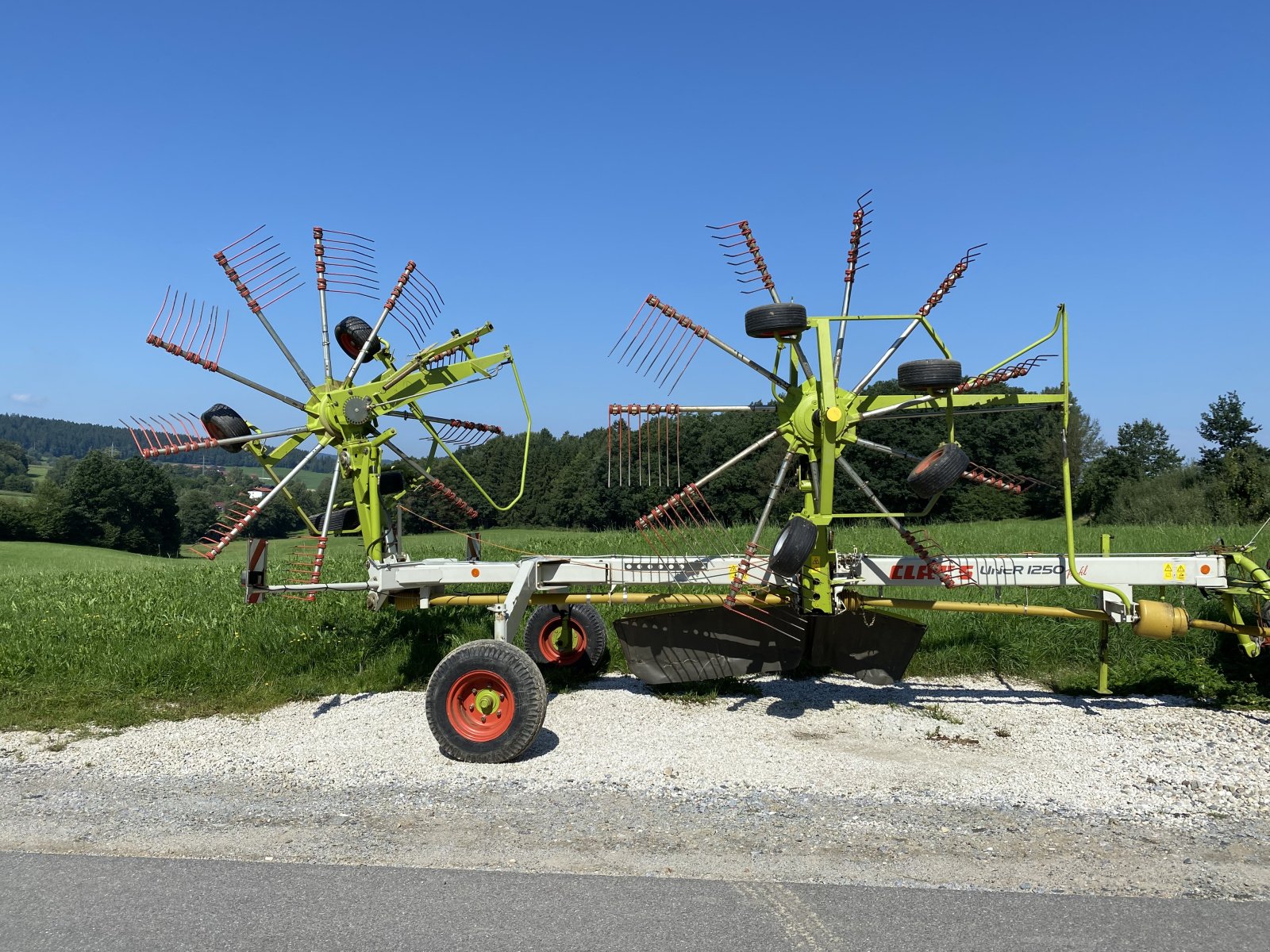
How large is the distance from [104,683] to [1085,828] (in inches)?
301

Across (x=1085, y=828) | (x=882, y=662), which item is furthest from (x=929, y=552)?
(x=1085, y=828)

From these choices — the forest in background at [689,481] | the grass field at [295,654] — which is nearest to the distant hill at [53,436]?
the forest in background at [689,481]

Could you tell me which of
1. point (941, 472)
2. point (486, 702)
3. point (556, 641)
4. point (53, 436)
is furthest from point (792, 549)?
point (53, 436)

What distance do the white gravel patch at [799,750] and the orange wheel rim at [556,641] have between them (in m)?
0.75

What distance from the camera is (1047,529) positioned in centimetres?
1723

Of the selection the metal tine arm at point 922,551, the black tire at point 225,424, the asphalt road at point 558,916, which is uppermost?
the black tire at point 225,424

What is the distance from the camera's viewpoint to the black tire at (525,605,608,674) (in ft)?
28.9

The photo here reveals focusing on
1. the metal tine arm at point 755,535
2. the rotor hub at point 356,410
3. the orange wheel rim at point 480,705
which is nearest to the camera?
the orange wheel rim at point 480,705

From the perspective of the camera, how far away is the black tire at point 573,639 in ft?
28.9

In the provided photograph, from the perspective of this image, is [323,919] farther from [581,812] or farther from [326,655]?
[326,655]

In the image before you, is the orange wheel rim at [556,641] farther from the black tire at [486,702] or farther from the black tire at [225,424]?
the black tire at [225,424]

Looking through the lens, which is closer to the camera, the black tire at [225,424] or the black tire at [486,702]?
the black tire at [486,702]

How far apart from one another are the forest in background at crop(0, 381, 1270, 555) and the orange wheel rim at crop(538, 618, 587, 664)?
3.80ft

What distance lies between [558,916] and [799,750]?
2881 millimetres
